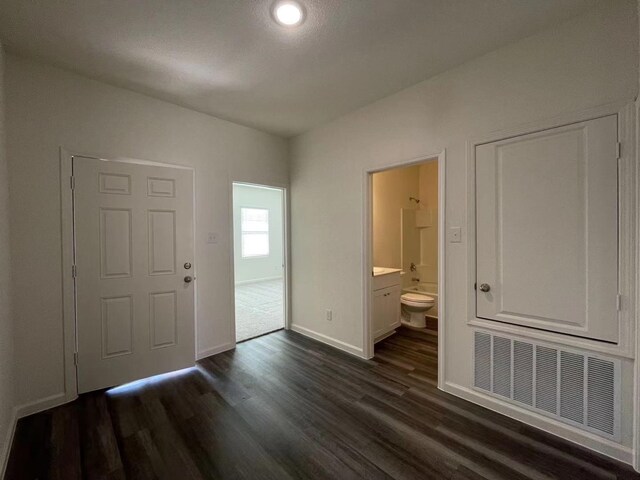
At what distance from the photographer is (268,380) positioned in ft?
8.12

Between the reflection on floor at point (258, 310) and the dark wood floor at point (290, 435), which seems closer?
the dark wood floor at point (290, 435)

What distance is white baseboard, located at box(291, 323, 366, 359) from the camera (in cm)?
295

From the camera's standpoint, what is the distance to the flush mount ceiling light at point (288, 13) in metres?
1.54

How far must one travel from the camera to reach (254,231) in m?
7.54

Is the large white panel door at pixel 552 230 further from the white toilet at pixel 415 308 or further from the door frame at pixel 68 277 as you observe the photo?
the door frame at pixel 68 277

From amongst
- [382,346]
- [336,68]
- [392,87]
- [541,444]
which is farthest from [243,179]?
[541,444]

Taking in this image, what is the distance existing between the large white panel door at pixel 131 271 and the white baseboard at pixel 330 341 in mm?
1379

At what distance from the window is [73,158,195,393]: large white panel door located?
4533 mm

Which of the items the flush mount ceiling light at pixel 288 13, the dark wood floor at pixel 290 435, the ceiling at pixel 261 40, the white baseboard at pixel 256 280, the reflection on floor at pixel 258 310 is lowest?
the dark wood floor at pixel 290 435

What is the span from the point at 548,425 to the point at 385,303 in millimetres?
1770

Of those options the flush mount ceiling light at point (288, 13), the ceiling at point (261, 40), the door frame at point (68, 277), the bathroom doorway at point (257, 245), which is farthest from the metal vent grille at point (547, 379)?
the bathroom doorway at point (257, 245)

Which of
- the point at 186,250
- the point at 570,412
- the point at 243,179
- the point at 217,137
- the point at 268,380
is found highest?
the point at 217,137

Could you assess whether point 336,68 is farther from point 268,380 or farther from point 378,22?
point 268,380

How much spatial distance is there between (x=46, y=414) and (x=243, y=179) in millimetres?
2661
